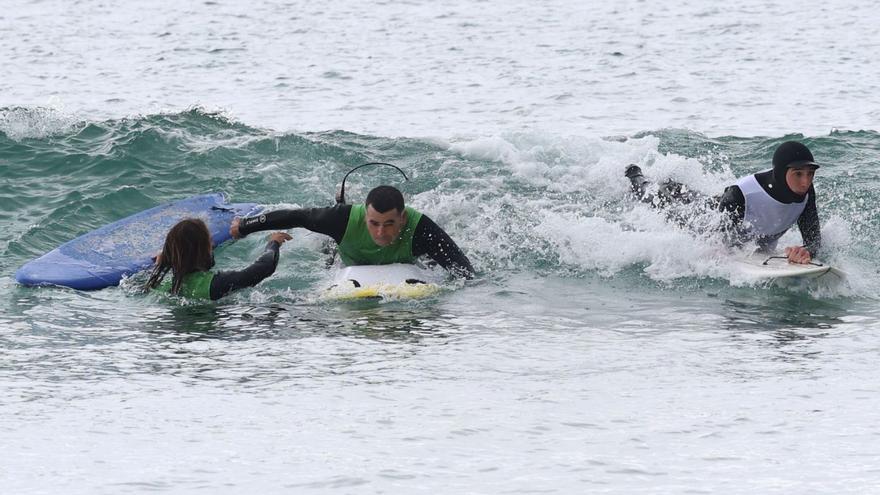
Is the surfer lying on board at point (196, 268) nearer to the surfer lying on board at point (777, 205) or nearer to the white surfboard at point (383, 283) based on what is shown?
the white surfboard at point (383, 283)

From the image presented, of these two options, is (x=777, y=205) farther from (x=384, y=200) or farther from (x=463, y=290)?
(x=384, y=200)

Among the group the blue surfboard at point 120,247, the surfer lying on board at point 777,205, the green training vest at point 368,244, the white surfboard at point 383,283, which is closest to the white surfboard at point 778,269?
the surfer lying on board at point 777,205

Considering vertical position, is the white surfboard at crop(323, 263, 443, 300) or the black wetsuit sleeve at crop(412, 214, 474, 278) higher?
the black wetsuit sleeve at crop(412, 214, 474, 278)

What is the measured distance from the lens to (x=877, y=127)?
16.2m

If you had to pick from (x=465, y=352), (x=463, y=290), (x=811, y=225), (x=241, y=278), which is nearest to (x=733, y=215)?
(x=811, y=225)

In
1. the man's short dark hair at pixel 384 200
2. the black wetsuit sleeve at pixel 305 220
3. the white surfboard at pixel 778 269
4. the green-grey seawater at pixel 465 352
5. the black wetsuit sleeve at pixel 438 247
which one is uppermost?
the man's short dark hair at pixel 384 200

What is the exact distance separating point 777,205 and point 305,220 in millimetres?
3793

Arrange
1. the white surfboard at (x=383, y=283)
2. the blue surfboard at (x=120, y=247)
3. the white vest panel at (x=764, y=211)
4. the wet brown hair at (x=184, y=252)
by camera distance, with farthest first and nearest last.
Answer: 1. the white vest panel at (x=764, y=211)
2. the blue surfboard at (x=120, y=247)
3. the white surfboard at (x=383, y=283)
4. the wet brown hair at (x=184, y=252)

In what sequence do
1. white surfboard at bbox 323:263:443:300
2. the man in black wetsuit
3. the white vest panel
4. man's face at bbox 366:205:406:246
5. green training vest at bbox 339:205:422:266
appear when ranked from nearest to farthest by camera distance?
man's face at bbox 366:205:406:246 → white surfboard at bbox 323:263:443:300 → the man in black wetsuit → green training vest at bbox 339:205:422:266 → the white vest panel

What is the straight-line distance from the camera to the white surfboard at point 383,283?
922 centimetres

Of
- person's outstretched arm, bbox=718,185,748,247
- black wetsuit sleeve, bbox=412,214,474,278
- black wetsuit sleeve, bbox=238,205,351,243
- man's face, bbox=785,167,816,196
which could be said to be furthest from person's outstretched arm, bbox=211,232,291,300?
man's face, bbox=785,167,816,196

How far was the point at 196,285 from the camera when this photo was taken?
9.12m

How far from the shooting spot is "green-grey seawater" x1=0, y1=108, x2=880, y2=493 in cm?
582

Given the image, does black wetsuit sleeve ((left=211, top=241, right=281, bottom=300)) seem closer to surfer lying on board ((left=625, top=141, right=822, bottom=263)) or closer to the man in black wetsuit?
the man in black wetsuit
